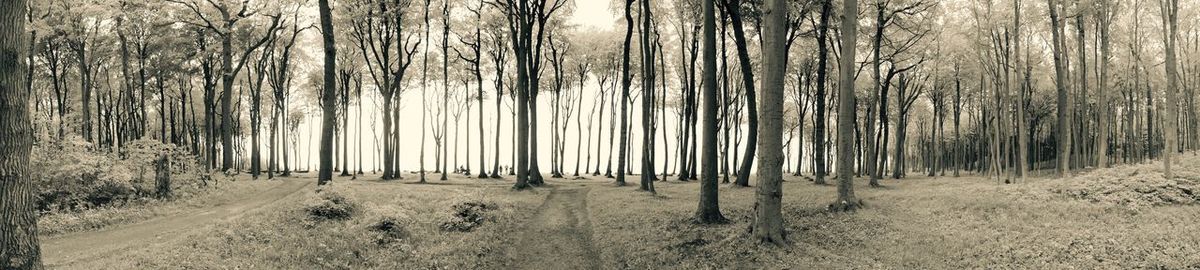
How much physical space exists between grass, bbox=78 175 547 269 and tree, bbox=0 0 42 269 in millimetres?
1656

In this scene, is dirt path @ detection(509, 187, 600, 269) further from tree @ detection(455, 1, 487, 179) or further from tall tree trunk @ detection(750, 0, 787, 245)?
tree @ detection(455, 1, 487, 179)

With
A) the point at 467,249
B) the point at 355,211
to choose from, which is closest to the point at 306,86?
the point at 355,211

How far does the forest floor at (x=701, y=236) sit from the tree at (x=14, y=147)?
1.66m

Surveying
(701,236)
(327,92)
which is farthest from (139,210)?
(701,236)

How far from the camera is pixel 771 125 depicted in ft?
40.0

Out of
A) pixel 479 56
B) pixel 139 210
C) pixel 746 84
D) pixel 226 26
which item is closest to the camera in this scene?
pixel 139 210

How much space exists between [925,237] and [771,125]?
3975 mm

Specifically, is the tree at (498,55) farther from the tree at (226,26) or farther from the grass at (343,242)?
the grass at (343,242)

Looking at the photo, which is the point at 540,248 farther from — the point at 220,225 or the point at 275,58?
the point at 275,58

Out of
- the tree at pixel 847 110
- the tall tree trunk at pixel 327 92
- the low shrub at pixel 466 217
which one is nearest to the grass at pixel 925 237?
the tree at pixel 847 110

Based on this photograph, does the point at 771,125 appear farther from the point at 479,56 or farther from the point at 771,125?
the point at 479,56

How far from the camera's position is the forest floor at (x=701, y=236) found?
10.7 metres

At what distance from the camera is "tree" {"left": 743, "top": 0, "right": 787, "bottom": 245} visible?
40.0ft

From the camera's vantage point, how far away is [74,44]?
107 feet
